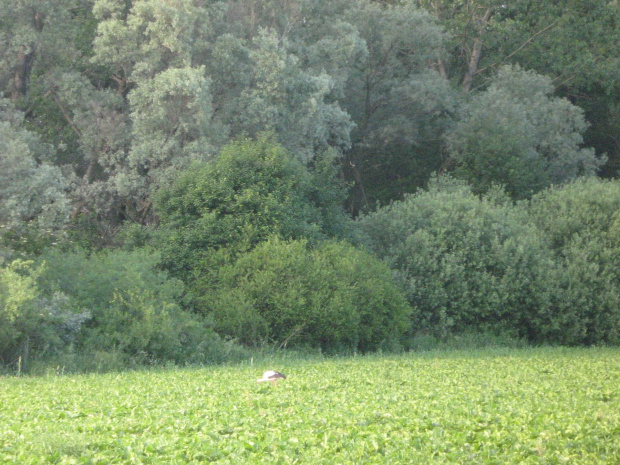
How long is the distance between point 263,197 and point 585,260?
12.8m

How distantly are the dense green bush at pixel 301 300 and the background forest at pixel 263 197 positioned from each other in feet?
0.21

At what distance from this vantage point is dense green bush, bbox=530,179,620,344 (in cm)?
2800

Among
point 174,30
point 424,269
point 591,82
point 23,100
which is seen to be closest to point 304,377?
point 424,269

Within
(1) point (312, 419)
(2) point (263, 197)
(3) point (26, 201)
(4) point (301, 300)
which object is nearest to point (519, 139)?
(2) point (263, 197)

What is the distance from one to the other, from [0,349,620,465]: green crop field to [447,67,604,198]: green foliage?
2254 centimetres

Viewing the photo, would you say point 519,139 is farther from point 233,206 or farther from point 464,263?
point 233,206

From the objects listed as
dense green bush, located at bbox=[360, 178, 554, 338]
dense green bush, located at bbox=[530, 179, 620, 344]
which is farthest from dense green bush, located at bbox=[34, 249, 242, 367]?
dense green bush, located at bbox=[530, 179, 620, 344]

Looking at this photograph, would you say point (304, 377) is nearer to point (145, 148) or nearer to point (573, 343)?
point (145, 148)

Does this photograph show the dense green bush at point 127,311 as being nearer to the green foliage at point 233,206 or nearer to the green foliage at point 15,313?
the green foliage at point 15,313

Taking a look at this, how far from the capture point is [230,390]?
1210 centimetres

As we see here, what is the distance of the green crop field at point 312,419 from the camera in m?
7.94

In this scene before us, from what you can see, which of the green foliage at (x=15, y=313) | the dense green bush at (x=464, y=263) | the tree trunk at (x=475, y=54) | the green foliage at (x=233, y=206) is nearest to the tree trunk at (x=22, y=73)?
the green foliage at (x=233, y=206)

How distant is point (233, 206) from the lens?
23.4 m

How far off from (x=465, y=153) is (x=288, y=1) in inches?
449
